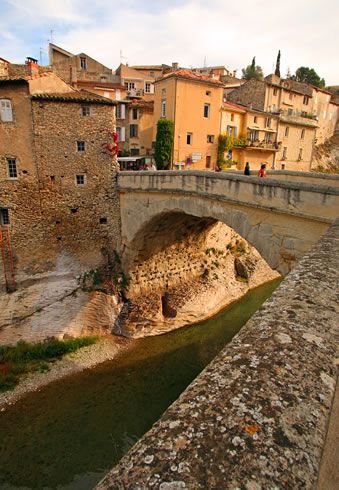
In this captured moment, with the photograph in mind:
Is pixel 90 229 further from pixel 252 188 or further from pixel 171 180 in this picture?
pixel 252 188

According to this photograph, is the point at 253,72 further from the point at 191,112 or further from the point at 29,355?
the point at 29,355

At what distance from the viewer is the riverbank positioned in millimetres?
13719

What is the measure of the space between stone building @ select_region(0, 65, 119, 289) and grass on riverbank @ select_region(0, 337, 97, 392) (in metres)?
3.14

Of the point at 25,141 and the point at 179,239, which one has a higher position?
the point at 25,141

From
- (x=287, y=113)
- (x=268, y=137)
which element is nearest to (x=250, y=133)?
(x=268, y=137)

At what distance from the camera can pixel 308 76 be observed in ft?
221

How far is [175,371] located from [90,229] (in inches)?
332

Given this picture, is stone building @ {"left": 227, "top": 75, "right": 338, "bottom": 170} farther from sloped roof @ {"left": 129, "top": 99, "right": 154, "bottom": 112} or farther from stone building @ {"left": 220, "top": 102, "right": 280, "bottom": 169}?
sloped roof @ {"left": 129, "top": 99, "right": 154, "bottom": 112}

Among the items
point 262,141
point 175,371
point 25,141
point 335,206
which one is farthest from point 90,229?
point 262,141

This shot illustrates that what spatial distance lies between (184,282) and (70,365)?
27.0ft

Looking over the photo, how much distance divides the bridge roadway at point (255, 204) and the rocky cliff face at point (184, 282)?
12.0 ft

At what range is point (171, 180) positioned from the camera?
1441 cm

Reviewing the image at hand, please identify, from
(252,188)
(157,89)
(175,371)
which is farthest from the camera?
(157,89)

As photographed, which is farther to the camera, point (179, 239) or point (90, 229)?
point (179, 239)
